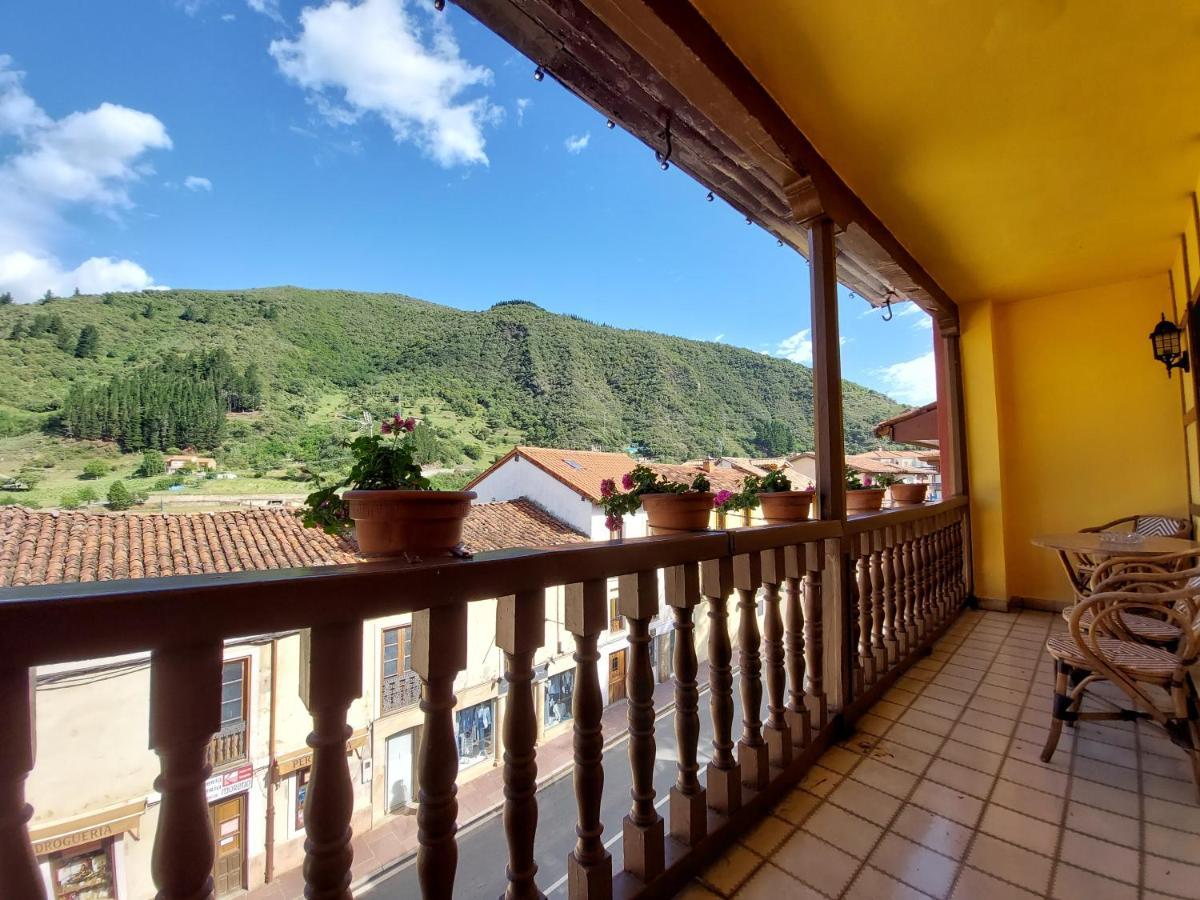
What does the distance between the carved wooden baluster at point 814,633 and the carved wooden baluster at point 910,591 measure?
Result: 3.95 ft

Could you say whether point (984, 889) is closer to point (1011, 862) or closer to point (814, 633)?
point (1011, 862)

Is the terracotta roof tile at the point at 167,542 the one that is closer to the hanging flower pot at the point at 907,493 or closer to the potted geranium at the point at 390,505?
the potted geranium at the point at 390,505

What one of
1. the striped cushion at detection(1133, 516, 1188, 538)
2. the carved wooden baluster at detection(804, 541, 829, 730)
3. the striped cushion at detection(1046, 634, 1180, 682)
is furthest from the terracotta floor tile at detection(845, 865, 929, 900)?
the striped cushion at detection(1133, 516, 1188, 538)

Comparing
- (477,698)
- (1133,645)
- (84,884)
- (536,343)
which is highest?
(536,343)

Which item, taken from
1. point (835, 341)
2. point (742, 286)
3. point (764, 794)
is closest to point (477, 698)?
point (764, 794)

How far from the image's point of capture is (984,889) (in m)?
1.30

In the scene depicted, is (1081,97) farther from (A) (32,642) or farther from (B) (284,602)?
(A) (32,642)

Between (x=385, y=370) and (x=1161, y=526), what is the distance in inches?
192

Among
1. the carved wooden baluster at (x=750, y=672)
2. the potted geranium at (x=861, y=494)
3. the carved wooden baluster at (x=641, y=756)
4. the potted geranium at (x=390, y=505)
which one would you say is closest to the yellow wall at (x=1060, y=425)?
the potted geranium at (x=861, y=494)

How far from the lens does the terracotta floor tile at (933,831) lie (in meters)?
1.45

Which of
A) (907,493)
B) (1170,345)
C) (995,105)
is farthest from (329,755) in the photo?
(1170,345)

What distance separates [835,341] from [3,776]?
2465mm

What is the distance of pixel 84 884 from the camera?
1503mm

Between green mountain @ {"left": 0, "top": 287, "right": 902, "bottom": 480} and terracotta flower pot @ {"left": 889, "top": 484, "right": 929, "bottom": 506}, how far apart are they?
1.58m
